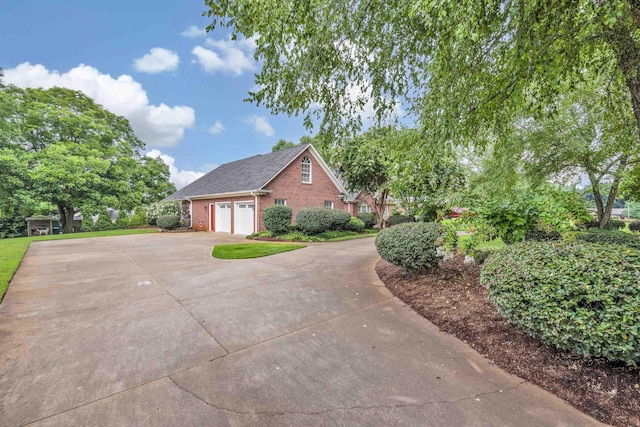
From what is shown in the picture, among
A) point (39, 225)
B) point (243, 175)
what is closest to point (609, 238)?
point (243, 175)

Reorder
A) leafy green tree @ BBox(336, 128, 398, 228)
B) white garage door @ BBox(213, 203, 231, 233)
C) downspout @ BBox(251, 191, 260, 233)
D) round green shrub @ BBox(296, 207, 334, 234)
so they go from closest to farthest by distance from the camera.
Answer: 1. round green shrub @ BBox(296, 207, 334, 234)
2. downspout @ BBox(251, 191, 260, 233)
3. leafy green tree @ BBox(336, 128, 398, 228)
4. white garage door @ BBox(213, 203, 231, 233)

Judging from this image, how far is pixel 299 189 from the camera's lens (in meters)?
17.8

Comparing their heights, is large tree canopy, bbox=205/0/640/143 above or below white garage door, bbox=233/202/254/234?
above

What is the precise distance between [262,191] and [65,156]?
16034mm

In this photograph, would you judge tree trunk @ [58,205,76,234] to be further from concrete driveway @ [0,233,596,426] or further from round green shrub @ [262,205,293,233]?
concrete driveway @ [0,233,596,426]

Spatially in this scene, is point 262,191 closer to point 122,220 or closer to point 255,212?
point 255,212

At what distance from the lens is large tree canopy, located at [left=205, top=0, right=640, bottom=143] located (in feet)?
10.1

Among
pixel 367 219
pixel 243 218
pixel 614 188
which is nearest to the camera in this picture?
pixel 614 188

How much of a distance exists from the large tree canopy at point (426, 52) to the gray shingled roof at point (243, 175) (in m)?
12.0

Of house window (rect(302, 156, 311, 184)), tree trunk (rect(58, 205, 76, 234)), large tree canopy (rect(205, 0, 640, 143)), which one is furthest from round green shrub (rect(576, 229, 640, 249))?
tree trunk (rect(58, 205, 76, 234))

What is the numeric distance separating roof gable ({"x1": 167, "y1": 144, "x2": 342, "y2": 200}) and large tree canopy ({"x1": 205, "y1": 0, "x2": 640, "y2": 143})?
11.9m

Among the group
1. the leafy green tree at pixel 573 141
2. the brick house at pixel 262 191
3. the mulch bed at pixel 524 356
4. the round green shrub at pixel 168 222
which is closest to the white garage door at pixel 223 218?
the brick house at pixel 262 191

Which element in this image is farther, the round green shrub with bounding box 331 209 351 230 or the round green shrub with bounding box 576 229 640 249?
the round green shrub with bounding box 331 209 351 230

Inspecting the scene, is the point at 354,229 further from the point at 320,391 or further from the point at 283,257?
the point at 320,391
